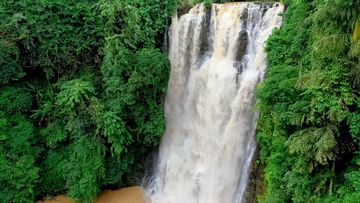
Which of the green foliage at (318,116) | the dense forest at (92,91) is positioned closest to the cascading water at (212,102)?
the dense forest at (92,91)

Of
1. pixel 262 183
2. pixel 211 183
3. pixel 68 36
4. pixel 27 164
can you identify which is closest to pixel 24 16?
pixel 68 36

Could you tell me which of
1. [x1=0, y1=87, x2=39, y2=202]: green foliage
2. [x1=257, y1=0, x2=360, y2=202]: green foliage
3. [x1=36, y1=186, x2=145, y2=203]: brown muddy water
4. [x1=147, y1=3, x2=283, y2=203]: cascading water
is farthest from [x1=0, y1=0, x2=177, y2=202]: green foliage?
[x1=257, y1=0, x2=360, y2=202]: green foliage

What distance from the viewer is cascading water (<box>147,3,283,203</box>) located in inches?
435

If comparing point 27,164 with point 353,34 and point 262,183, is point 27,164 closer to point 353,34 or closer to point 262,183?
point 262,183

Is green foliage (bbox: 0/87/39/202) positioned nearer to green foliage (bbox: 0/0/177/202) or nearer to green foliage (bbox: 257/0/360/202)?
green foliage (bbox: 0/0/177/202)

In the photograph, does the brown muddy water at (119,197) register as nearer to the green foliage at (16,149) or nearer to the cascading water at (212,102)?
the cascading water at (212,102)

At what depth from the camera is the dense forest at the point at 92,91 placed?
959cm

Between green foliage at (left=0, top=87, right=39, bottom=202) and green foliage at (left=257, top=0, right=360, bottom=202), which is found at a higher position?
green foliage at (left=257, top=0, right=360, bottom=202)

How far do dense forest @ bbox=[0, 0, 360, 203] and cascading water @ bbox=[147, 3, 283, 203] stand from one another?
2.31ft

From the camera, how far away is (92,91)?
40.0 feet

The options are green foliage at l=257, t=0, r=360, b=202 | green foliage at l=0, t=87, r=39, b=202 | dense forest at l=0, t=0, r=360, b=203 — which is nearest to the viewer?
green foliage at l=257, t=0, r=360, b=202

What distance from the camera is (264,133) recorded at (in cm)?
942

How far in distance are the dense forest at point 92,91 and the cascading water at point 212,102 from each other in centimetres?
70

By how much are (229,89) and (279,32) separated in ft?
7.56
